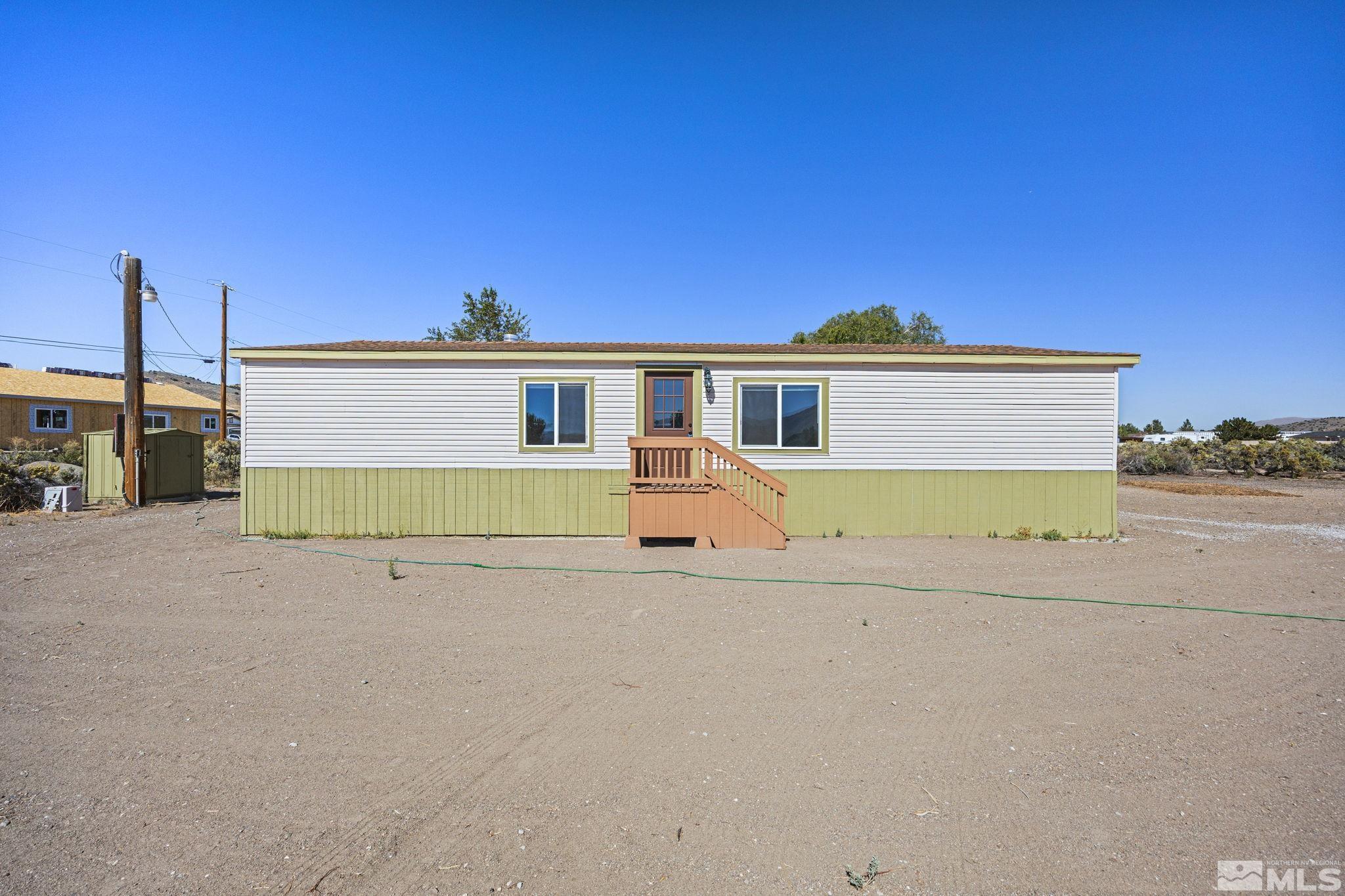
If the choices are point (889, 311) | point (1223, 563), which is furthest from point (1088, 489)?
point (889, 311)

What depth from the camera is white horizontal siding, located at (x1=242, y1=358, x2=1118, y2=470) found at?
32.9 ft

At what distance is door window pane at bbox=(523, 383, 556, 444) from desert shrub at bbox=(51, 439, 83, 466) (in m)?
20.1

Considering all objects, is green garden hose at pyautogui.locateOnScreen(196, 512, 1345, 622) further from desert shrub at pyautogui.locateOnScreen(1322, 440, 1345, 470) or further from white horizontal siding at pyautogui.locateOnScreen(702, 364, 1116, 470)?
desert shrub at pyautogui.locateOnScreen(1322, 440, 1345, 470)

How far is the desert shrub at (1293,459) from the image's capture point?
2311cm

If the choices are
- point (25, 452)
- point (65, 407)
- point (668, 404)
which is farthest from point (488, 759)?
point (65, 407)

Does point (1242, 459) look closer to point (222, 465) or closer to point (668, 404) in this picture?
point (668, 404)

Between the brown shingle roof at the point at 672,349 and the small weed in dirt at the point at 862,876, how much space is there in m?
8.38

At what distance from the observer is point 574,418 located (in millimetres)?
10195

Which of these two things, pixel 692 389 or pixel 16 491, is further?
pixel 16 491

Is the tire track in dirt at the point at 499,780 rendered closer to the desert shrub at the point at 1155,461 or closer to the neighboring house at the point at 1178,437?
the desert shrub at the point at 1155,461

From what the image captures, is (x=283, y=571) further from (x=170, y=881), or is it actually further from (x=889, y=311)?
(x=889, y=311)

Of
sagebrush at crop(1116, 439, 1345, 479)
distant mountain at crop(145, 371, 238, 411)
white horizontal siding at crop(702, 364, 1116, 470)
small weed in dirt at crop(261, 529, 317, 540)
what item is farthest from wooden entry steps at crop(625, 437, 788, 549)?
distant mountain at crop(145, 371, 238, 411)

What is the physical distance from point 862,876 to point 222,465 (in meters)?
24.5

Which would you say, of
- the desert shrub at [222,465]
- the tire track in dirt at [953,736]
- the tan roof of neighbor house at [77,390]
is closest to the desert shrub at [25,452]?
the tan roof of neighbor house at [77,390]
